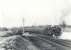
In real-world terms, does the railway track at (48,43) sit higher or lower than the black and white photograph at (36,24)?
lower

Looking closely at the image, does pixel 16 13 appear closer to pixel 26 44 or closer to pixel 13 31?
pixel 13 31

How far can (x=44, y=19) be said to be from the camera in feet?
3.06

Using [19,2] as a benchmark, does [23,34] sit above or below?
below

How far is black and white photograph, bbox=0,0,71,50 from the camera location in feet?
3.02

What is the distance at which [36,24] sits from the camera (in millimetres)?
937

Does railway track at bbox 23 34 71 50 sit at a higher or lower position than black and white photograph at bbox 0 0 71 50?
lower

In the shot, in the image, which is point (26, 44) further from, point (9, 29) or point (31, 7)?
point (31, 7)

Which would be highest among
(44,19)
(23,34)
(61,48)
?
(44,19)

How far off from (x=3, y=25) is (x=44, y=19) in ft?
1.16

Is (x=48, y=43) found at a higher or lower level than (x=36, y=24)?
lower

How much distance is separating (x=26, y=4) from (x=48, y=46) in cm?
40

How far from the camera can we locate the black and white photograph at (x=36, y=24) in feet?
3.02

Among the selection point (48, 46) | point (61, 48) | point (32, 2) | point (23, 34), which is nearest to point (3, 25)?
point (23, 34)

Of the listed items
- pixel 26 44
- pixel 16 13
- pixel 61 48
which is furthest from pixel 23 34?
pixel 61 48
